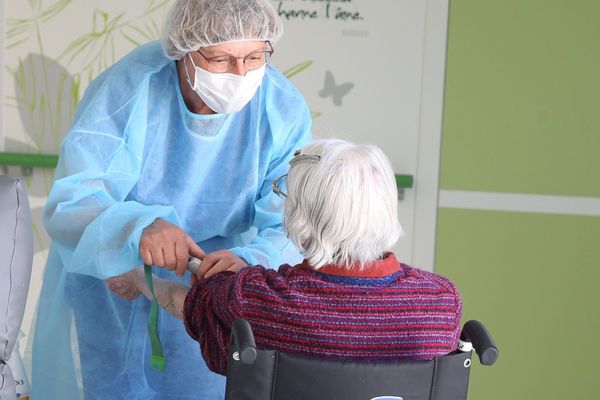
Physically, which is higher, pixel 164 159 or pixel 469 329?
pixel 164 159

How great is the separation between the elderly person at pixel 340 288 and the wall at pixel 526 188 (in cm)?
172

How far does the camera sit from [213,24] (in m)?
1.84

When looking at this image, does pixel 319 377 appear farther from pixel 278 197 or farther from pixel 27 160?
pixel 27 160

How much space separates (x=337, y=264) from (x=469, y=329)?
0.81 feet

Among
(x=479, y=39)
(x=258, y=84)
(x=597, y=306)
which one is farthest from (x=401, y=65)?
(x=258, y=84)

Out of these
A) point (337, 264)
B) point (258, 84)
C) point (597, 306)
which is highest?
point (258, 84)

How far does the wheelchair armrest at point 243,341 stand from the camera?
4.30 feet

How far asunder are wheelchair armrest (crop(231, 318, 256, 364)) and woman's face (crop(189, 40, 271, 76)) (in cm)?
68

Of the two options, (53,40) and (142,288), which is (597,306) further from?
(53,40)

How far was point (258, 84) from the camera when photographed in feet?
6.34

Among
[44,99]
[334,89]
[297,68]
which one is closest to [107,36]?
[44,99]

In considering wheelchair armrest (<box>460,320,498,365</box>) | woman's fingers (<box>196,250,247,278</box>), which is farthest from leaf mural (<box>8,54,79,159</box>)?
wheelchair armrest (<box>460,320,498,365</box>)

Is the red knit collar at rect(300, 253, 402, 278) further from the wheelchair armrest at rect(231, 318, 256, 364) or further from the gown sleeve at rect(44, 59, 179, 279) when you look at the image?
the gown sleeve at rect(44, 59, 179, 279)

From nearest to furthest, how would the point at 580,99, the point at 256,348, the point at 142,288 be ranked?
the point at 256,348 → the point at 142,288 → the point at 580,99
